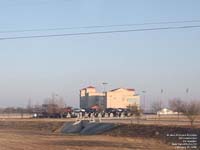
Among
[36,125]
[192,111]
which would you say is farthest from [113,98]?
[192,111]

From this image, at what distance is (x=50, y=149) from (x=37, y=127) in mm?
37359

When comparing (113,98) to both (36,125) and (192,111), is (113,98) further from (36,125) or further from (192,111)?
(192,111)

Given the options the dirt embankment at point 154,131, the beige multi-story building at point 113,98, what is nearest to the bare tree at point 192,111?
the dirt embankment at point 154,131

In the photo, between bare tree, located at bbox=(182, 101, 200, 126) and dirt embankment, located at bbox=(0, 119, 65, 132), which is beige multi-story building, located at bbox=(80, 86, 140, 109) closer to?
dirt embankment, located at bbox=(0, 119, 65, 132)

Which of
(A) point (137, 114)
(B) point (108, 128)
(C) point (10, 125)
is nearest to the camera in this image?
(B) point (108, 128)

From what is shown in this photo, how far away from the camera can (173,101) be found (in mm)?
72312

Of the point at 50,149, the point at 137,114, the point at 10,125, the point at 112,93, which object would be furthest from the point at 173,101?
the point at 112,93

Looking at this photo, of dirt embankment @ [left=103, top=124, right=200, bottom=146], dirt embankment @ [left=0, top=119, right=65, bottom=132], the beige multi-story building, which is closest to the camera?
dirt embankment @ [left=103, top=124, right=200, bottom=146]

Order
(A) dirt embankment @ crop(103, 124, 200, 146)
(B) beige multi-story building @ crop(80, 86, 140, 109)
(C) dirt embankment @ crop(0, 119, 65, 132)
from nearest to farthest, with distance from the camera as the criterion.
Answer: (A) dirt embankment @ crop(103, 124, 200, 146) → (C) dirt embankment @ crop(0, 119, 65, 132) → (B) beige multi-story building @ crop(80, 86, 140, 109)

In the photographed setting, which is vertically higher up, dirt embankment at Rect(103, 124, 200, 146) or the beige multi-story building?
the beige multi-story building

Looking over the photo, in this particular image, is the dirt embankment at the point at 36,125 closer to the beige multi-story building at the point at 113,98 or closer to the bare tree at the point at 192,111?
the bare tree at the point at 192,111

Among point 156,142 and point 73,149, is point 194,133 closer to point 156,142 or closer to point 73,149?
point 156,142

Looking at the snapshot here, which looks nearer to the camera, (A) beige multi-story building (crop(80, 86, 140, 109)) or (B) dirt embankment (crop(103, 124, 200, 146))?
(B) dirt embankment (crop(103, 124, 200, 146))

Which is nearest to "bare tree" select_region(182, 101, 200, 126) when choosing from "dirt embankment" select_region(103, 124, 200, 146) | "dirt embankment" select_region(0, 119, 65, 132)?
"dirt embankment" select_region(103, 124, 200, 146)
